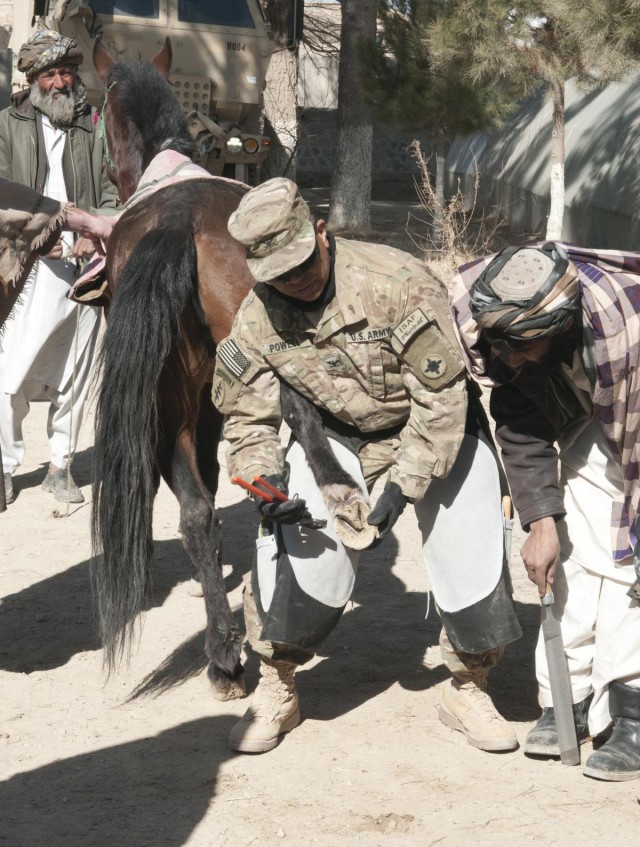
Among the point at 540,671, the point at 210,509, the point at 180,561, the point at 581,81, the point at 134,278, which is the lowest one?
the point at 180,561

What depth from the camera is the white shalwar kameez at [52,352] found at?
5.38 m

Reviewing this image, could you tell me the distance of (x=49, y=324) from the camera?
545 cm

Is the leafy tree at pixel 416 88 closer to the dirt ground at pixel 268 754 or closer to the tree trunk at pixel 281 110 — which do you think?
the tree trunk at pixel 281 110

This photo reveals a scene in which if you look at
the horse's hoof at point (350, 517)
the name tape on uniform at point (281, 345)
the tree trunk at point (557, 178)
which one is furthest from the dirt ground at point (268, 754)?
the tree trunk at point (557, 178)

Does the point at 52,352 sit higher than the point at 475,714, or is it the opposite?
the point at 52,352

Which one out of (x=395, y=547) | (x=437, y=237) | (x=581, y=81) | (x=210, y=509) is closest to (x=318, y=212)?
(x=437, y=237)

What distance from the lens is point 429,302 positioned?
2.99 metres

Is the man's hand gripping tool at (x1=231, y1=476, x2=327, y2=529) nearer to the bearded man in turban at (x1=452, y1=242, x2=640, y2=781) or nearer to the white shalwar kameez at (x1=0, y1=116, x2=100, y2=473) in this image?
the bearded man in turban at (x1=452, y1=242, x2=640, y2=781)

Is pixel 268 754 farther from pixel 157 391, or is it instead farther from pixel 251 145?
pixel 251 145

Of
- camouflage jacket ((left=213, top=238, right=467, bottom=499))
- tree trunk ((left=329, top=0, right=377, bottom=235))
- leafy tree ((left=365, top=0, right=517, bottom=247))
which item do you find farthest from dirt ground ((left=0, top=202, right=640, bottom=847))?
tree trunk ((left=329, top=0, right=377, bottom=235))

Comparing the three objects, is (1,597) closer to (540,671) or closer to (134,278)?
(134,278)

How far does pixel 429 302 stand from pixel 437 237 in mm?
9912

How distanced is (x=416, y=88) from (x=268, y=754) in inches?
399

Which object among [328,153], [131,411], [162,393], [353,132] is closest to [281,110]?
[353,132]
